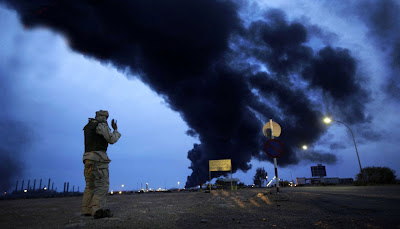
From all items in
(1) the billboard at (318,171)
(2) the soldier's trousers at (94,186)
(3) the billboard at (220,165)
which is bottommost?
(1) the billboard at (318,171)

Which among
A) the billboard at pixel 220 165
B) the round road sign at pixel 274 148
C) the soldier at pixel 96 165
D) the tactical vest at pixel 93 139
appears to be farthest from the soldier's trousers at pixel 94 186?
the billboard at pixel 220 165

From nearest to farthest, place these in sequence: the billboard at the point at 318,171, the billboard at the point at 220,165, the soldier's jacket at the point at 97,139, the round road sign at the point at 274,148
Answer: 1. the soldier's jacket at the point at 97,139
2. the round road sign at the point at 274,148
3. the billboard at the point at 220,165
4. the billboard at the point at 318,171

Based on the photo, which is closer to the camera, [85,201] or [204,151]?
[85,201]

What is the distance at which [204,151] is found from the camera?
3287 inches

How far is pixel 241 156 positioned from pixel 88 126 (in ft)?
267

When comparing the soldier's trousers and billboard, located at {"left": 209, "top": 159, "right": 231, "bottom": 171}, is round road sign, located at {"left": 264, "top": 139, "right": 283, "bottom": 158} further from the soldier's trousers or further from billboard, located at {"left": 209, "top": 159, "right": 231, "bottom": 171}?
billboard, located at {"left": 209, "top": 159, "right": 231, "bottom": 171}

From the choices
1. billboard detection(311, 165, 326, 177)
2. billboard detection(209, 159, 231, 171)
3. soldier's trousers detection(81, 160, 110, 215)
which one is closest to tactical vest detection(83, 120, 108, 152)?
soldier's trousers detection(81, 160, 110, 215)

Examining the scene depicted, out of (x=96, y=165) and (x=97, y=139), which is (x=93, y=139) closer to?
(x=97, y=139)

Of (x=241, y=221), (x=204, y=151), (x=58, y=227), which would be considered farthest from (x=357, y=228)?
(x=204, y=151)

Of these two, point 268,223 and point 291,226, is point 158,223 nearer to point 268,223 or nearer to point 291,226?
point 268,223

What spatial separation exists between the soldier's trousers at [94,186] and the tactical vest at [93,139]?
37 centimetres

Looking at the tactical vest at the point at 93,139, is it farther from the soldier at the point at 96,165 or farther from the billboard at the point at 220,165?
the billboard at the point at 220,165

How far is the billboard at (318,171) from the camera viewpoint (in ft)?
192

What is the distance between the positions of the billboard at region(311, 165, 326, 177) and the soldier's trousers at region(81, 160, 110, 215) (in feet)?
212
